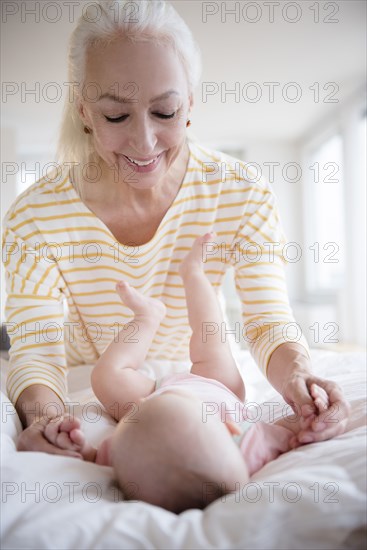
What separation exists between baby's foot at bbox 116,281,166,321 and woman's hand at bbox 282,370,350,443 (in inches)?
16.1

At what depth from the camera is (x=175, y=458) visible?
71 cm

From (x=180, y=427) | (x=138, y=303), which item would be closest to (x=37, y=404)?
(x=138, y=303)

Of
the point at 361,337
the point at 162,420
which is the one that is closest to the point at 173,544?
the point at 162,420

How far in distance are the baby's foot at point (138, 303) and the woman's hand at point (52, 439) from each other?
328 mm

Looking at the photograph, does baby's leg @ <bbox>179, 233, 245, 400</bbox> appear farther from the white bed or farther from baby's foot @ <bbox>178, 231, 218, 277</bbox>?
the white bed

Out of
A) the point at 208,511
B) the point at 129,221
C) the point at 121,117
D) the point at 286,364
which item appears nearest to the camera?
the point at 208,511

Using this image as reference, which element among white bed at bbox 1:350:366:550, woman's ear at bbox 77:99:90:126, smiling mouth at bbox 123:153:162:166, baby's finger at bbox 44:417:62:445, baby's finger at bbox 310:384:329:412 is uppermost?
woman's ear at bbox 77:99:90:126

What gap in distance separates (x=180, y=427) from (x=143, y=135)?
62cm

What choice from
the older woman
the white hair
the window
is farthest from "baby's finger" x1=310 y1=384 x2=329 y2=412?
the window

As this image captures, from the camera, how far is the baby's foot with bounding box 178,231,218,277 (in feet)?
4.13

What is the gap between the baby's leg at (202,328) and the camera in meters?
1.14

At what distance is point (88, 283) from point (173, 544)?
0.85 metres

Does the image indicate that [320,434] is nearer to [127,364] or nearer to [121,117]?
[127,364]

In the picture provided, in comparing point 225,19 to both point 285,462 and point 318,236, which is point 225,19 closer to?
point 285,462
